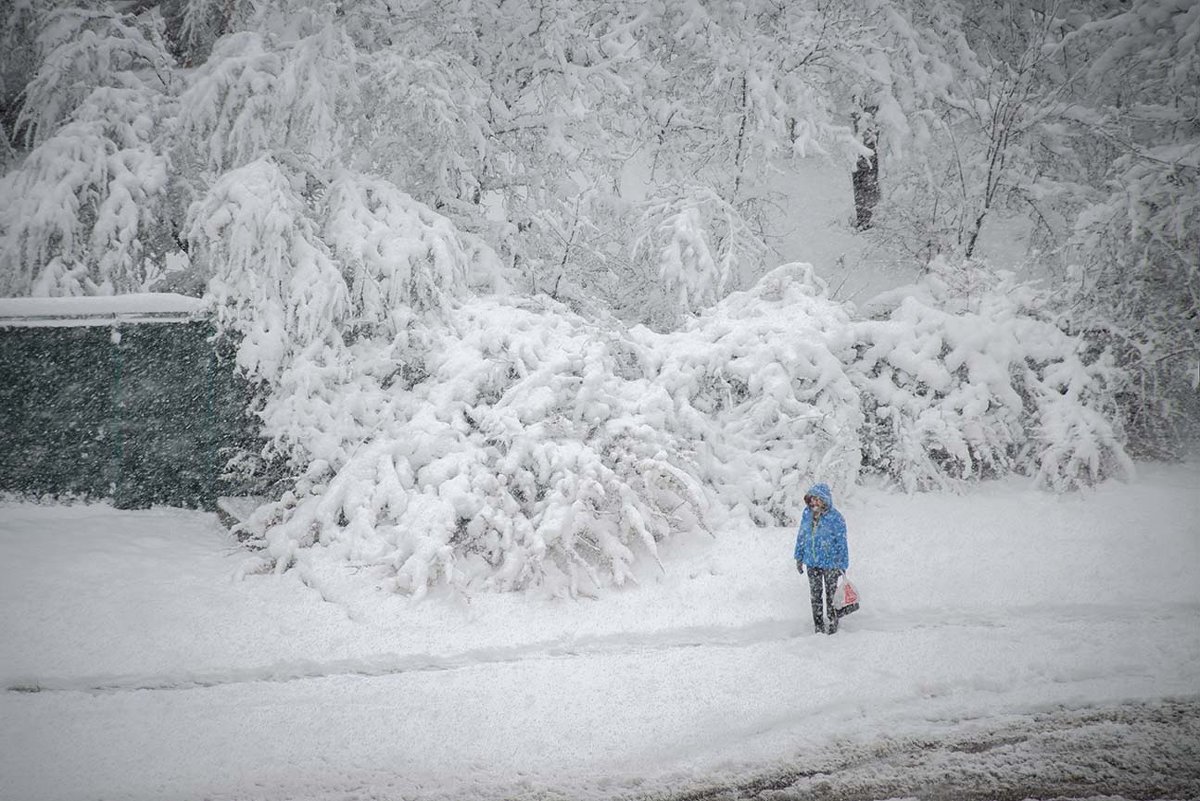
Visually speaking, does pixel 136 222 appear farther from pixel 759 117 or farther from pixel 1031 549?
pixel 1031 549

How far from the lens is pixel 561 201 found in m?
11.6

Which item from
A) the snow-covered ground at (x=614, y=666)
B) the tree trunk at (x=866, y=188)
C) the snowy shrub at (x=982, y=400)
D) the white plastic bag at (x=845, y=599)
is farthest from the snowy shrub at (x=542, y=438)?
the tree trunk at (x=866, y=188)

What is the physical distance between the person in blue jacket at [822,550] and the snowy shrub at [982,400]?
2821 mm

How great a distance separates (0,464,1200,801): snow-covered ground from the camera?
426 cm

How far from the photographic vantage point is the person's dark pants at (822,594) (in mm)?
5805

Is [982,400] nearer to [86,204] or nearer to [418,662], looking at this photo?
[418,662]

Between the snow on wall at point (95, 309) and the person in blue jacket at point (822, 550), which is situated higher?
the snow on wall at point (95, 309)

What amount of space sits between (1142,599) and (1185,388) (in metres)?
3.96

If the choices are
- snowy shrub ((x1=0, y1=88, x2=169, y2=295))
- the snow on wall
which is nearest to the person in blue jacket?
the snow on wall

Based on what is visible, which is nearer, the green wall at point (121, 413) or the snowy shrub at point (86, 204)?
the green wall at point (121, 413)

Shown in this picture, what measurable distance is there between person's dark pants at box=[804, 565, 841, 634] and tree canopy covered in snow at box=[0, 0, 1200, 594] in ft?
5.00

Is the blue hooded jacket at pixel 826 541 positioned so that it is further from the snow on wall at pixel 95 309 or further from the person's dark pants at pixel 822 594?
the snow on wall at pixel 95 309

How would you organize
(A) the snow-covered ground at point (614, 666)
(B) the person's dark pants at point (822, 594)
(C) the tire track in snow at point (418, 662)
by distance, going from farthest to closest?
(B) the person's dark pants at point (822, 594)
(C) the tire track in snow at point (418, 662)
(A) the snow-covered ground at point (614, 666)

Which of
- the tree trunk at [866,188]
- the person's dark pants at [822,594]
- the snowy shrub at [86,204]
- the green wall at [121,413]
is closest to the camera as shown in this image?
the person's dark pants at [822,594]
